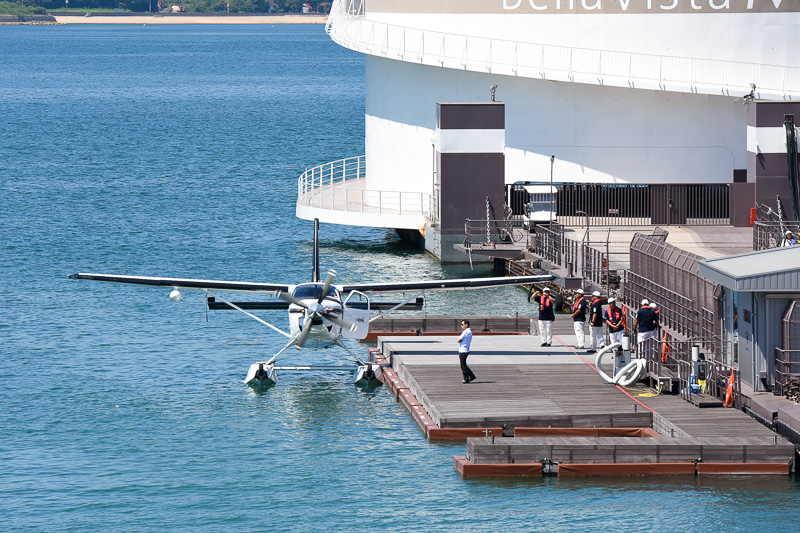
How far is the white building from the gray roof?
24.4 m

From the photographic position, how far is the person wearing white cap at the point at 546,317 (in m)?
35.8

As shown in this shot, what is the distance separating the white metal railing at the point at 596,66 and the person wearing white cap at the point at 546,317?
20765 mm

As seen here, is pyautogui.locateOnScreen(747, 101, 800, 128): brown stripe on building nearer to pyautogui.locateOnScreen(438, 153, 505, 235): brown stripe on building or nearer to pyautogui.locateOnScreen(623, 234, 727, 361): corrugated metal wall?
pyautogui.locateOnScreen(438, 153, 505, 235): brown stripe on building

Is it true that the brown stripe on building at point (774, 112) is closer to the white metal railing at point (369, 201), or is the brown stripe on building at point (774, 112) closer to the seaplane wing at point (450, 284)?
the white metal railing at point (369, 201)

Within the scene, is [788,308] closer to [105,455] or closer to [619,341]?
[619,341]

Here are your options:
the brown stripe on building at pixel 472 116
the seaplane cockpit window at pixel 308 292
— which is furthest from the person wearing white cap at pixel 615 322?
the brown stripe on building at pixel 472 116

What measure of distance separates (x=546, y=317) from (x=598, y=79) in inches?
850

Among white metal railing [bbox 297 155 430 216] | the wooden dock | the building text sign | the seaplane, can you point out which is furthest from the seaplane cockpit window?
the building text sign

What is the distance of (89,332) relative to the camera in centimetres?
4288

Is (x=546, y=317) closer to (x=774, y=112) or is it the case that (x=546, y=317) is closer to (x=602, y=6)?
(x=774, y=112)

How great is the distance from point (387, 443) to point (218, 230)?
36.3 m

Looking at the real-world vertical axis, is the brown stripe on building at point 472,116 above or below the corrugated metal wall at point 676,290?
above

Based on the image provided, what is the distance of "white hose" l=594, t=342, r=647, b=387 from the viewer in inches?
1252

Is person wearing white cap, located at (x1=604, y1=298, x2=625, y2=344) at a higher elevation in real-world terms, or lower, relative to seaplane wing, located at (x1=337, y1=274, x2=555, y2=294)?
lower
